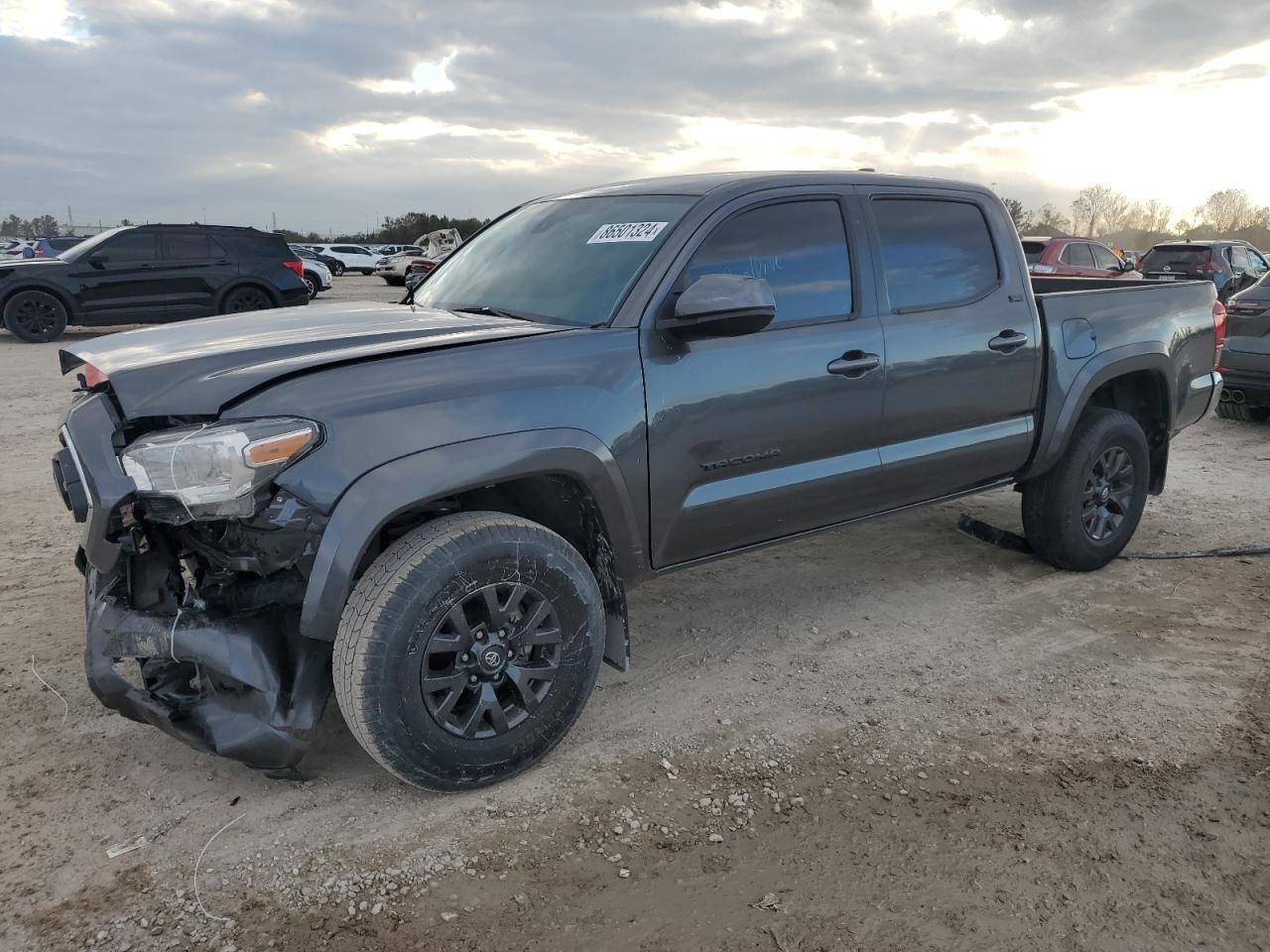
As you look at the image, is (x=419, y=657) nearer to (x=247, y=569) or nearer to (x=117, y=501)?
(x=247, y=569)

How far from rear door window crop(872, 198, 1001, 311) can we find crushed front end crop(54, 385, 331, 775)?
2475mm

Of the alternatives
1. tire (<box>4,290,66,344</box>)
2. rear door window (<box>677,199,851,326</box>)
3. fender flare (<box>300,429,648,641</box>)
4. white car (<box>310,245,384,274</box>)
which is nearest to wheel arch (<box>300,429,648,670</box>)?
fender flare (<box>300,429,648,641</box>)

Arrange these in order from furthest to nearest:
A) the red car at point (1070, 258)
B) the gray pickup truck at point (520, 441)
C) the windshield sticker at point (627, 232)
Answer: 1. the red car at point (1070, 258)
2. the windshield sticker at point (627, 232)
3. the gray pickup truck at point (520, 441)

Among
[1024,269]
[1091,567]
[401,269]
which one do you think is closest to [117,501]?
[1024,269]

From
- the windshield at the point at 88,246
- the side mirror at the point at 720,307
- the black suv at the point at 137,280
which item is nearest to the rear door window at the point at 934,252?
the side mirror at the point at 720,307

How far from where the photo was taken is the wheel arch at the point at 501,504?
257 centimetres

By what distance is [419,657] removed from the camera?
106 inches

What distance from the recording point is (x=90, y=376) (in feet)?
9.64

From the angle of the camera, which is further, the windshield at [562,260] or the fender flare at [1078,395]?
the fender flare at [1078,395]

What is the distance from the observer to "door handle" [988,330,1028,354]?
4137mm

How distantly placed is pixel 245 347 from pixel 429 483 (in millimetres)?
780

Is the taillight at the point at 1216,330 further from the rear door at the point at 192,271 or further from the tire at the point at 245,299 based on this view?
the rear door at the point at 192,271

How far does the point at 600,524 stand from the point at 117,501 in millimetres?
1420

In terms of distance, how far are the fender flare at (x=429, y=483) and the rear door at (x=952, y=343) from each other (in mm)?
1413
